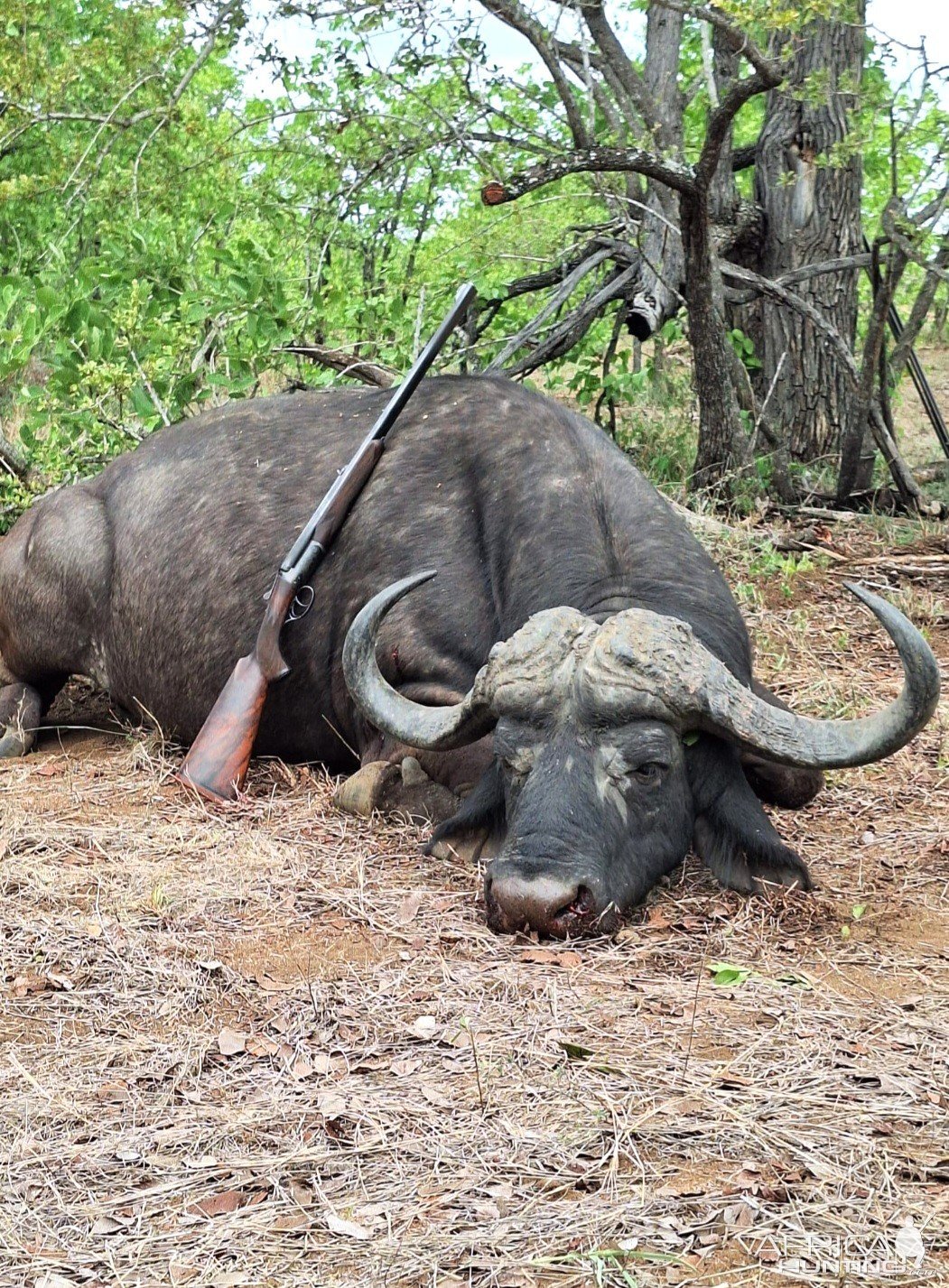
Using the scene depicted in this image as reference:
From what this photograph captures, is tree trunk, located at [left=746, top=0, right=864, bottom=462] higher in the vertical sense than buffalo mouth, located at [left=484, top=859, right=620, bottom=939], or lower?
higher

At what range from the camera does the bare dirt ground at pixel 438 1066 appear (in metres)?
2.72

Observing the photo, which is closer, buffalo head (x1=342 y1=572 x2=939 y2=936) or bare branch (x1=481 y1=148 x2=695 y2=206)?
buffalo head (x1=342 y1=572 x2=939 y2=936)

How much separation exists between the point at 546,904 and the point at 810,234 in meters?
7.04

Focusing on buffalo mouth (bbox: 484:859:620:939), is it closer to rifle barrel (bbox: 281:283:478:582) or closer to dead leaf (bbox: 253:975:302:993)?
dead leaf (bbox: 253:975:302:993)

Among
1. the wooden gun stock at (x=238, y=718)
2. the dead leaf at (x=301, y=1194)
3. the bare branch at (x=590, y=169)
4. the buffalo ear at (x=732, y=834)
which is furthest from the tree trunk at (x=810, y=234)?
the dead leaf at (x=301, y=1194)

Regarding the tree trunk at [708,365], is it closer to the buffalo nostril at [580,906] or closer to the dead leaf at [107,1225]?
the buffalo nostril at [580,906]

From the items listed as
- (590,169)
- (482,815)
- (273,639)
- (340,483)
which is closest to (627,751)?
(482,815)

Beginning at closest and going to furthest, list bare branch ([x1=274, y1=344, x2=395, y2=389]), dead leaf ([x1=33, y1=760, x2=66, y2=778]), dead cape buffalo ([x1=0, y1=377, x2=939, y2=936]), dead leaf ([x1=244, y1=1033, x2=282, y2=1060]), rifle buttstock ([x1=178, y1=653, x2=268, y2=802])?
dead leaf ([x1=244, y1=1033, x2=282, y2=1060]), dead cape buffalo ([x1=0, y1=377, x2=939, y2=936]), rifle buttstock ([x1=178, y1=653, x2=268, y2=802]), dead leaf ([x1=33, y1=760, x2=66, y2=778]), bare branch ([x1=274, y1=344, x2=395, y2=389])

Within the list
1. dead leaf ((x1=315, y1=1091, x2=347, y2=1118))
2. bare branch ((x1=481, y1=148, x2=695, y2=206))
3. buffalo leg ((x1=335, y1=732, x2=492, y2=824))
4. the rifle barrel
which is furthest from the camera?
bare branch ((x1=481, y1=148, x2=695, y2=206))

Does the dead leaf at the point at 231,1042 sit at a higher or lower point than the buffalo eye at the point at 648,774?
lower

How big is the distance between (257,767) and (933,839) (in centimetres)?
285

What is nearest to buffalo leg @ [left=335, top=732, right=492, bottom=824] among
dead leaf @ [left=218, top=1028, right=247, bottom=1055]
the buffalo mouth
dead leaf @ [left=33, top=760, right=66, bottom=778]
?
the buffalo mouth

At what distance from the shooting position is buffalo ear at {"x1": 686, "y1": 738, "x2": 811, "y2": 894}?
464 cm

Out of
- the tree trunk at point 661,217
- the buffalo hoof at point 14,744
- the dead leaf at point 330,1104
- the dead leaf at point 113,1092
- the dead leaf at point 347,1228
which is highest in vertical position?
the tree trunk at point 661,217
